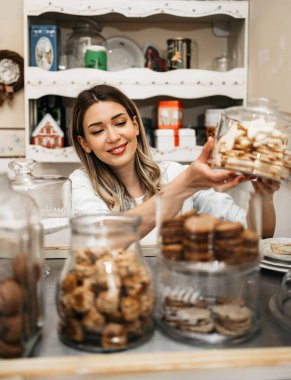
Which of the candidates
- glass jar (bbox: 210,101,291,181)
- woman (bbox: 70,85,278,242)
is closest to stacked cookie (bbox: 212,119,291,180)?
glass jar (bbox: 210,101,291,181)

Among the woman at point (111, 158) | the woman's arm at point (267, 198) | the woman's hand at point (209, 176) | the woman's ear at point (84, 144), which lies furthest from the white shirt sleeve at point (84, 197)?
the woman's hand at point (209, 176)

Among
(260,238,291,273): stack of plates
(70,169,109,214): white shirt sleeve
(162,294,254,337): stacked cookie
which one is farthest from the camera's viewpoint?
(70,169,109,214): white shirt sleeve

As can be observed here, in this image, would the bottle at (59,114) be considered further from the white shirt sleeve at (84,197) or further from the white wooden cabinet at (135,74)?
the white shirt sleeve at (84,197)

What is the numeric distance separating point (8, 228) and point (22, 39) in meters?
2.24

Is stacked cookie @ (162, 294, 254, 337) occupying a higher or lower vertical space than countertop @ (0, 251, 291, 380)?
higher

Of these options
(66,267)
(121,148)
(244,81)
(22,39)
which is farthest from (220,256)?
(22,39)

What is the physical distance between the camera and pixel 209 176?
100cm

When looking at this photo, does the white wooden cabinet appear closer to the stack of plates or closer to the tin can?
the tin can

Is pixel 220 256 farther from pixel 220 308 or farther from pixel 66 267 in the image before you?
pixel 66 267

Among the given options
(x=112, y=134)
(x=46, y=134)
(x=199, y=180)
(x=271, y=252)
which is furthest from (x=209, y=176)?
(x=46, y=134)

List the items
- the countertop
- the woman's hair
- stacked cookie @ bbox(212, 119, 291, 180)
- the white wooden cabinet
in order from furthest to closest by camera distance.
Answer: the white wooden cabinet → the woman's hair → stacked cookie @ bbox(212, 119, 291, 180) → the countertop

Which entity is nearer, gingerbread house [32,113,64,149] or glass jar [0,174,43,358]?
glass jar [0,174,43,358]

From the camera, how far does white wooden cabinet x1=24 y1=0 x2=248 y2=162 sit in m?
2.46

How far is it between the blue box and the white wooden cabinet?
0.12 feet
